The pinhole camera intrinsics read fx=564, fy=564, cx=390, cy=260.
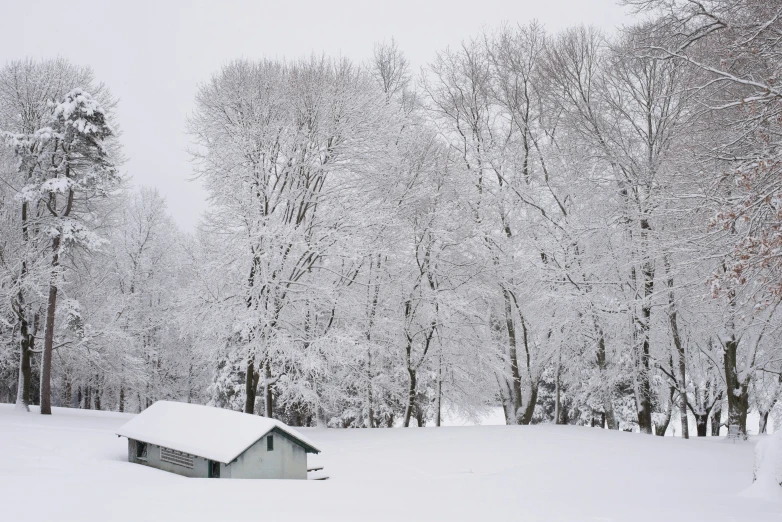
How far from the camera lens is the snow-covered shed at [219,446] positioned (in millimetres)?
13672

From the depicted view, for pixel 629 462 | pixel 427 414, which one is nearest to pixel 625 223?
pixel 629 462

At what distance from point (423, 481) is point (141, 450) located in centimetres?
896

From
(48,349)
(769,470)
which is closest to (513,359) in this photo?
(769,470)

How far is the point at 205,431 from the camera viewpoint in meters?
14.6

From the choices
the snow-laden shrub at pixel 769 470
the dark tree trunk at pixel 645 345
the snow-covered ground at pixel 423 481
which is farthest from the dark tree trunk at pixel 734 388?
the snow-laden shrub at pixel 769 470

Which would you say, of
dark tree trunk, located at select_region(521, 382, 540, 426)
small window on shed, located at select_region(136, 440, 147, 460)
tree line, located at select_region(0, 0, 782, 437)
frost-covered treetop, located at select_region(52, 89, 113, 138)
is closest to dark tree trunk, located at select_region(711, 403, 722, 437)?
tree line, located at select_region(0, 0, 782, 437)

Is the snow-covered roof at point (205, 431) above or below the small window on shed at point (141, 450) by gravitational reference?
above

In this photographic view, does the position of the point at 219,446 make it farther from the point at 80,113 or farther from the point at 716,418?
the point at 716,418

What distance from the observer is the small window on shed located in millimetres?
16047

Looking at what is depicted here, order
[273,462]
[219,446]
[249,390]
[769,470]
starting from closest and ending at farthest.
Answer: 1. [769,470]
2. [219,446]
3. [273,462]
4. [249,390]

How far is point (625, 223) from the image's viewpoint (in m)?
17.1

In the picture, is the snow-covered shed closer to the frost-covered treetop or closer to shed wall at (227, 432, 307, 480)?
shed wall at (227, 432, 307, 480)

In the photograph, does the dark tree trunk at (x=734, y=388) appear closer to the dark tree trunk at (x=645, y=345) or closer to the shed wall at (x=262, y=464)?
the dark tree trunk at (x=645, y=345)

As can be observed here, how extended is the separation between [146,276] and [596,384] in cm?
2639
